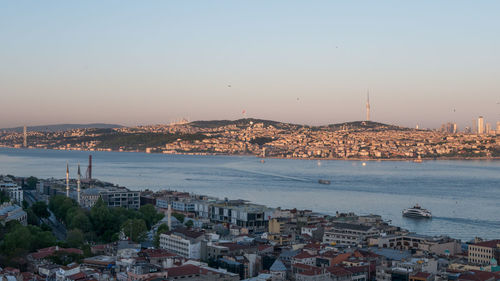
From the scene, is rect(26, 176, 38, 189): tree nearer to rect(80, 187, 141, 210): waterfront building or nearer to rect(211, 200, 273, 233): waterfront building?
rect(80, 187, 141, 210): waterfront building

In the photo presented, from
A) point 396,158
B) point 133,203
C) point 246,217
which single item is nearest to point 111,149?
point 396,158

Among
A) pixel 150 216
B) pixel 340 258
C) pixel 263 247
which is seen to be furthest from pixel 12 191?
pixel 340 258

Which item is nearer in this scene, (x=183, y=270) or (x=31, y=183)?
(x=183, y=270)

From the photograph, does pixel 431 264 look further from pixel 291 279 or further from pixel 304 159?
pixel 304 159

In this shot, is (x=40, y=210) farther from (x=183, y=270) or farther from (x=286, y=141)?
(x=286, y=141)

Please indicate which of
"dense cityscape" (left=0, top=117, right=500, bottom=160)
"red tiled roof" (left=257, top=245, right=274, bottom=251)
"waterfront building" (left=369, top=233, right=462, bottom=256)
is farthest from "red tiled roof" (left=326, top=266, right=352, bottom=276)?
"dense cityscape" (left=0, top=117, right=500, bottom=160)
